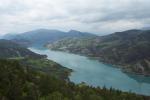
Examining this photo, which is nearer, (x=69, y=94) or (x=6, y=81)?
(x=6, y=81)

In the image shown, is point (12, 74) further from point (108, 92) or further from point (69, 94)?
point (108, 92)

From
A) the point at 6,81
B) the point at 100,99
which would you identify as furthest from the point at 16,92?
the point at 100,99

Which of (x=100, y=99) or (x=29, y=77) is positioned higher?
(x=29, y=77)

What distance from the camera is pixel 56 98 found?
3893 inches

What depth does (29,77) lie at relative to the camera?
126188 millimetres

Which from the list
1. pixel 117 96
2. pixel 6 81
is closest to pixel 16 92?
pixel 6 81

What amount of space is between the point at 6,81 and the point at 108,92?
60.3 meters

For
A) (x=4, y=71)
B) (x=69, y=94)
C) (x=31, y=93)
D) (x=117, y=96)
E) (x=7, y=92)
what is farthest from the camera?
(x=117, y=96)

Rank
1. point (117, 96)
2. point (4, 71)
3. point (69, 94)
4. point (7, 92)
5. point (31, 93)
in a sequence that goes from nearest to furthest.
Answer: point (7, 92) → point (31, 93) → point (4, 71) → point (69, 94) → point (117, 96)

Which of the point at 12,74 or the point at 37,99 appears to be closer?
the point at 37,99

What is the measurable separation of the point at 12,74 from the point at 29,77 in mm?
13516

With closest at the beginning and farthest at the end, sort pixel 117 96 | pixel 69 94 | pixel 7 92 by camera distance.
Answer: pixel 7 92, pixel 69 94, pixel 117 96

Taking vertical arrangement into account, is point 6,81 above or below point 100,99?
above

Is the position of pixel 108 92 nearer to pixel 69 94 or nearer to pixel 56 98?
pixel 69 94
